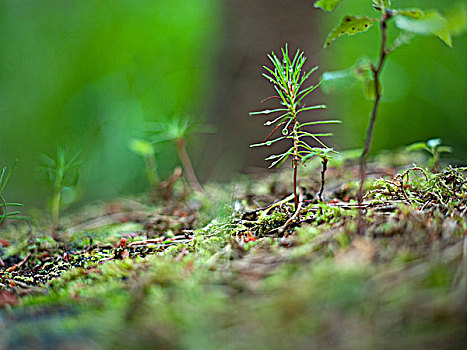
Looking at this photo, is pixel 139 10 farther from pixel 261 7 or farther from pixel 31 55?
pixel 261 7

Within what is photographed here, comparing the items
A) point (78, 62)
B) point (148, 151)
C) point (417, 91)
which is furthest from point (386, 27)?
point (78, 62)

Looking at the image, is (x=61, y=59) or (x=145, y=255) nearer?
(x=145, y=255)

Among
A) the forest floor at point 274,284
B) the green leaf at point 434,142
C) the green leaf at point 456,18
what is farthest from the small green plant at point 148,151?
the green leaf at point 456,18

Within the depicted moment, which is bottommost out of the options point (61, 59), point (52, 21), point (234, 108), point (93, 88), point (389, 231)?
point (389, 231)

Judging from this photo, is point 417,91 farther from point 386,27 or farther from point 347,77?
point 386,27

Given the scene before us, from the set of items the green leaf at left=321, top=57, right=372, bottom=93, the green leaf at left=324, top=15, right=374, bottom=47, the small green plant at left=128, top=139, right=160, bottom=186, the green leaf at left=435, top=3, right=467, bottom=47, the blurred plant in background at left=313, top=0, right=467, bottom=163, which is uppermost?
the blurred plant in background at left=313, top=0, right=467, bottom=163

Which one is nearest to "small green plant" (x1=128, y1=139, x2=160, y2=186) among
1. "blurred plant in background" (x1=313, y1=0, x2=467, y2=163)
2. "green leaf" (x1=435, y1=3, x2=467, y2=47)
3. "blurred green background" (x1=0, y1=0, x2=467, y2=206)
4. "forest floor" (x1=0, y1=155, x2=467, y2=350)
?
"forest floor" (x1=0, y1=155, x2=467, y2=350)

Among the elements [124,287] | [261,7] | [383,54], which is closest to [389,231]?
[383,54]

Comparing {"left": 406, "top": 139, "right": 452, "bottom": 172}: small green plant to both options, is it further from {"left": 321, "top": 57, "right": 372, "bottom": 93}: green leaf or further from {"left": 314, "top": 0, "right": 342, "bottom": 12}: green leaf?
{"left": 314, "top": 0, "right": 342, "bottom": 12}: green leaf
